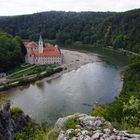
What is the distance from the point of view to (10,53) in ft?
176

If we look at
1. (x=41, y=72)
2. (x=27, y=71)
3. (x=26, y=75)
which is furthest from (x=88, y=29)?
→ (x=26, y=75)

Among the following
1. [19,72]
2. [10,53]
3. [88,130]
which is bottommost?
[19,72]

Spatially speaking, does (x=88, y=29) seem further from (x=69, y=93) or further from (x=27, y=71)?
(x=69, y=93)

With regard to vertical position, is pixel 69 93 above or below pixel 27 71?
above

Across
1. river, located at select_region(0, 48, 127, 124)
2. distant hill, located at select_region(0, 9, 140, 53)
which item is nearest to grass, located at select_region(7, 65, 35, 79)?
river, located at select_region(0, 48, 127, 124)

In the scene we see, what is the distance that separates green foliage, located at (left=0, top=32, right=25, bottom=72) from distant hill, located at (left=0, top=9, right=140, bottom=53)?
2326 cm

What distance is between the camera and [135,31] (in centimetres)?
7444

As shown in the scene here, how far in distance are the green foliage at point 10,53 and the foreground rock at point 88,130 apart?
43295mm

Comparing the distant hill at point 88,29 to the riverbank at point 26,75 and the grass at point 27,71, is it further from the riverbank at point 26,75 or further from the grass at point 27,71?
the riverbank at point 26,75

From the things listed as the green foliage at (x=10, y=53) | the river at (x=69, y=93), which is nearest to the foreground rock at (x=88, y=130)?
the river at (x=69, y=93)

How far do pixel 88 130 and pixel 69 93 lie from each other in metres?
30.1

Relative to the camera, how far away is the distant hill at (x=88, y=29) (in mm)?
75375

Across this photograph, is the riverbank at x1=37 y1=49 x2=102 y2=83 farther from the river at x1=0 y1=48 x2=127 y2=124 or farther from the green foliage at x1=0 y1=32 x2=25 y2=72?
the green foliage at x1=0 y1=32 x2=25 y2=72

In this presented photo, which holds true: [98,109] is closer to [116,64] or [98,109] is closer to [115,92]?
[115,92]
